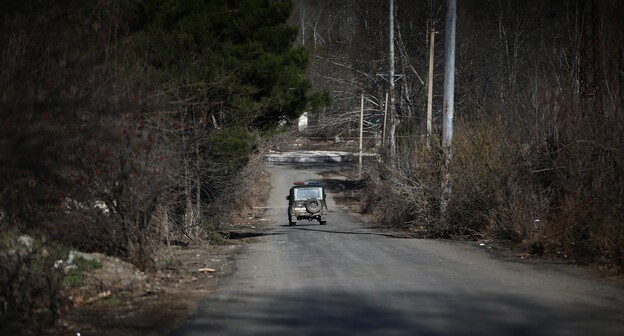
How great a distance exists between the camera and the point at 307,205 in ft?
132

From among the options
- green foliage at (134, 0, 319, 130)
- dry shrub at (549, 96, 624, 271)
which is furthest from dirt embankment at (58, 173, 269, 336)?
green foliage at (134, 0, 319, 130)

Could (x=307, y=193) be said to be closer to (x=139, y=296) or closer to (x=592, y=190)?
(x=592, y=190)

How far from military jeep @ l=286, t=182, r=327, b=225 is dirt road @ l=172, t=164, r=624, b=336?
22.1m

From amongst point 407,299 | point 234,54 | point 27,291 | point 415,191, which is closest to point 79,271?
point 27,291

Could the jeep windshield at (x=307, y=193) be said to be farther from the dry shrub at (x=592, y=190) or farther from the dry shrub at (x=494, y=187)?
the dry shrub at (x=592, y=190)

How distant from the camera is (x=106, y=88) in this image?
14.4 meters

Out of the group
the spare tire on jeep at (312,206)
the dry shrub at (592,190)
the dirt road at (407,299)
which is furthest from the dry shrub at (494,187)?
the spare tire on jeep at (312,206)

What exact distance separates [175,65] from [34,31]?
37.9 feet

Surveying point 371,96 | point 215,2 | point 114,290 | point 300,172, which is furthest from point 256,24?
point 300,172

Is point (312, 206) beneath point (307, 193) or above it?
beneath

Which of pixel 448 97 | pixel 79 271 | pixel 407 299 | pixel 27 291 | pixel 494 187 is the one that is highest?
pixel 448 97

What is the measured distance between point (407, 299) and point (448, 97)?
14748 mm

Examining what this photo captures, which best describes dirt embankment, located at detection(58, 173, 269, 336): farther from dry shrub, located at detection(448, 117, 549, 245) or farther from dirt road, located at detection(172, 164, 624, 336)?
dry shrub, located at detection(448, 117, 549, 245)

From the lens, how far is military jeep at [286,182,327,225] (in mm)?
40281
